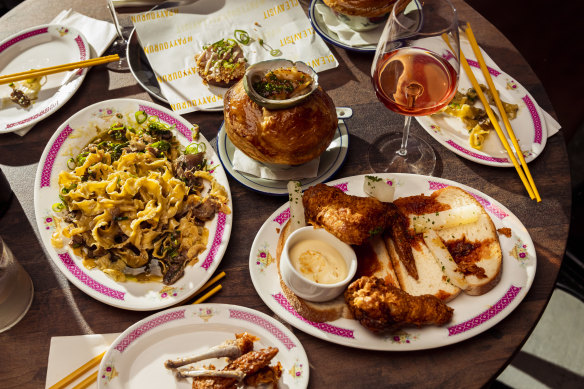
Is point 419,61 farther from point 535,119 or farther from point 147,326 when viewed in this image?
point 147,326

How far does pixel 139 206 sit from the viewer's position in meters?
2.34

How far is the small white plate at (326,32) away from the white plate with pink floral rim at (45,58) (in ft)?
4.49

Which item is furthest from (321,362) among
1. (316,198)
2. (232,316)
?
(316,198)

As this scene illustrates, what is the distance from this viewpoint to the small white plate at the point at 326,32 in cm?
295

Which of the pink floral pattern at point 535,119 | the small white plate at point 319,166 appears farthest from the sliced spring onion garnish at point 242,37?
the pink floral pattern at point 535,119

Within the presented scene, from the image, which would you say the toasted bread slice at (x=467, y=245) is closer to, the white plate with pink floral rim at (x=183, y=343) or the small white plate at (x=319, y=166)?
the small white plate at (x=319, y=166)

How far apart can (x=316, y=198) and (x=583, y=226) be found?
103 inches

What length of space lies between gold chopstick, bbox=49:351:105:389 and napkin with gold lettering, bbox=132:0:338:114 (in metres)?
1.40

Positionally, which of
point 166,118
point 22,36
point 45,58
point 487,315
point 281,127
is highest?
point 22,36

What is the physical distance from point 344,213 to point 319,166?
0.48 metres

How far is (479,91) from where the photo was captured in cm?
271

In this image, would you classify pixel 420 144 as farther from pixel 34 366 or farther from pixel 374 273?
pixel 34 366

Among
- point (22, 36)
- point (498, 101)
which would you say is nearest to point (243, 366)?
point (498, 101)

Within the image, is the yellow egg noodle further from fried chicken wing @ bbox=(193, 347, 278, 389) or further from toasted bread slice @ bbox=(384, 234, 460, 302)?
toasted bread slice @ bbox=(384, 234, 460, 302)
